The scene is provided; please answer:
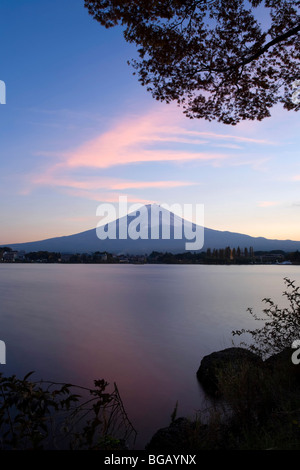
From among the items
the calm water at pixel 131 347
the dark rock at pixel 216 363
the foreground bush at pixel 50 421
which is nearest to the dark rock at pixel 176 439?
the foreground bush at pixel 50 421

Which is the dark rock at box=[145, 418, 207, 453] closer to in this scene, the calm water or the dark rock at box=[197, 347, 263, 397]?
the calm water

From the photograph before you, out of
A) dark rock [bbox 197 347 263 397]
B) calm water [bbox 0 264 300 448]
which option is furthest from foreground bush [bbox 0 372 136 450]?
dark rock [bbox 197 347 263 397]

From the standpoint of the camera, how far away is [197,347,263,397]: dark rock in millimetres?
6504

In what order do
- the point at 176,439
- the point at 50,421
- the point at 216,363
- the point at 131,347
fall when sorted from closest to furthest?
the point at 176,439, the point at 50,421, the point at 216,363, the point at 131,347

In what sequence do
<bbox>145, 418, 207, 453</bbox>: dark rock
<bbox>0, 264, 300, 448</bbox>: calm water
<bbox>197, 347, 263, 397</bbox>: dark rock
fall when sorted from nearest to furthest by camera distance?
<bbox>145, 418, 207, 453</bbox>: dark rock
<bbox>197, 347, 263, 397</bbox>: dark rock
<bbox>0, 264, 300, 448</bbox>: calm water

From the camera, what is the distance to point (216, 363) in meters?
6.80

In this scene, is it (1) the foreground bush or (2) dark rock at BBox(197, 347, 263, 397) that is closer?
(1) the foreground bush

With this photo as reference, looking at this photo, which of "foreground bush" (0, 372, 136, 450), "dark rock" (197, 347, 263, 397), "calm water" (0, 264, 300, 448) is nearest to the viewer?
"foreground bush" (0, 372, 136, 450)

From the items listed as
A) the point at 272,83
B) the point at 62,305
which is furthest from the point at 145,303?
the point at 272,83

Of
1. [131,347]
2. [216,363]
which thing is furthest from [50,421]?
[131,347]

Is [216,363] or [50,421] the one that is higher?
[50,421]

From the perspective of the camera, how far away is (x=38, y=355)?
32.8ft

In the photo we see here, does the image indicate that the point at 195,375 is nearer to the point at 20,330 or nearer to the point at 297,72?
the point at 297,72

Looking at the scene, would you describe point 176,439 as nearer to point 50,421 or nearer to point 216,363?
point 50,421
